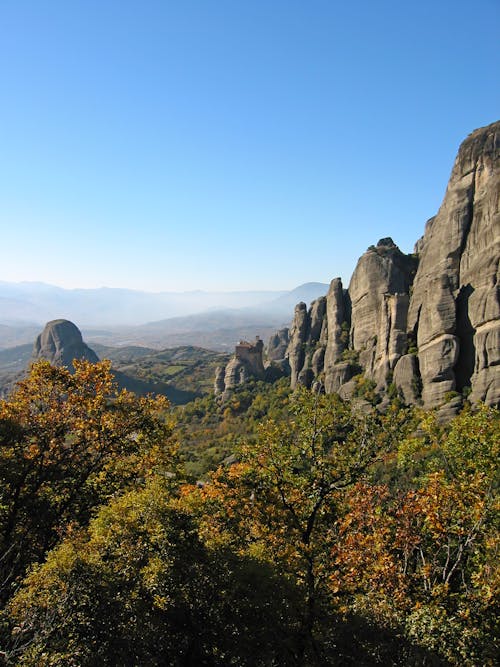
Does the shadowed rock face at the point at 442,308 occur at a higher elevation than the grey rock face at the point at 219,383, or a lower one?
higher

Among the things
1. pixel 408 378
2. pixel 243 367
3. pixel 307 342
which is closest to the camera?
pixel 408 378

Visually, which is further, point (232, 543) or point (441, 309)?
point (441, 309)

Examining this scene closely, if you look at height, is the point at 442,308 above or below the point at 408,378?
above

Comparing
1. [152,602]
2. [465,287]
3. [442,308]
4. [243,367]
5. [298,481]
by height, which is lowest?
[243,367]

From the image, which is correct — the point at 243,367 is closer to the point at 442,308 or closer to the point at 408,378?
the point at 408,378

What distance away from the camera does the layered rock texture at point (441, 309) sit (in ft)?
191

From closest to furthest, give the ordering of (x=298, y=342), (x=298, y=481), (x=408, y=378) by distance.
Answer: (x=298, y=481) < (x=408, y=378) < (x=298, y=342)

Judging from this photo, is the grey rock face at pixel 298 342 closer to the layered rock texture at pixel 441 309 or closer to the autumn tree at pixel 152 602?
the layered rock texture at pixel 441 309

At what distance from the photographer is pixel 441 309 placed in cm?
6300

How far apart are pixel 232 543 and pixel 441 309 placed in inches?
2268

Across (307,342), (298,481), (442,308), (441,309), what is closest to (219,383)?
(307,342)

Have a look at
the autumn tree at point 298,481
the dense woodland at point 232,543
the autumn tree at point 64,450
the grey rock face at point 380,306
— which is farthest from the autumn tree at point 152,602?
the grey rock face at point 380,306

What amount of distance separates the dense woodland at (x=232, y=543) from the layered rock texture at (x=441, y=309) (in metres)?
30.1

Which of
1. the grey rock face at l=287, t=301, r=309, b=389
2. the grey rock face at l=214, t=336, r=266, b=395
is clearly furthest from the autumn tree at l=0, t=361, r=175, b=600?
the grey rock face at l=214, t=336, r=266, b=395
